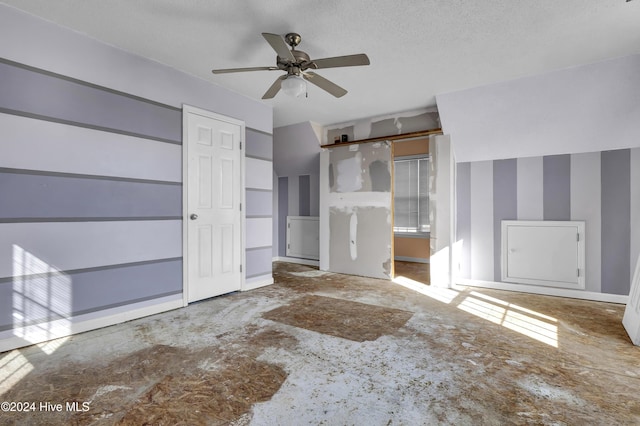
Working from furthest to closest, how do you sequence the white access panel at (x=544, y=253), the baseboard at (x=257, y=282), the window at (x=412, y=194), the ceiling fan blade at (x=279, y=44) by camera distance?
the window at (x=412, y=194) < the baseboard at (x=257, y=282) < the white access panel at (x=544, y=253) < the ceiling fan blade at (x=279, y=44)

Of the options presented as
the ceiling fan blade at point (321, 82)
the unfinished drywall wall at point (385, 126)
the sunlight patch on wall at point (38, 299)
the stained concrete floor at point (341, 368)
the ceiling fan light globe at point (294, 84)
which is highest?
the unfinished drywall wall at point (385, 126)

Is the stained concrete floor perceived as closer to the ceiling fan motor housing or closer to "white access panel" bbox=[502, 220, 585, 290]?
"white access panel" bbox=[502, 220, 585, 290]

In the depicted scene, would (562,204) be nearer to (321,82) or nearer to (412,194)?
(412,194)

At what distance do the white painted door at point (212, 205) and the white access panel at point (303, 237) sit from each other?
7.61 feet

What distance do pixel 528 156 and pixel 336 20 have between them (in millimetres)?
3148

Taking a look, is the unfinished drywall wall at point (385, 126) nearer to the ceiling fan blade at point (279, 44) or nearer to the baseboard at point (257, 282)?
the baseboard at point (257, 282)

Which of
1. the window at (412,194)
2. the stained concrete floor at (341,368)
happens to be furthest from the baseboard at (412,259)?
the stained concrete floor at (341,368)

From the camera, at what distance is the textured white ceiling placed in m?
2.32

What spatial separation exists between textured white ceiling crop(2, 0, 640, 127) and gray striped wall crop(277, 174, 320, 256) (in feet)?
9.49

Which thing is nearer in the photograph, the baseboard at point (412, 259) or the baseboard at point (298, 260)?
the baseboard at point (298, 260)

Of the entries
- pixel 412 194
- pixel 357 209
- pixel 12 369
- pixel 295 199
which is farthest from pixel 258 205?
pixel 412 194

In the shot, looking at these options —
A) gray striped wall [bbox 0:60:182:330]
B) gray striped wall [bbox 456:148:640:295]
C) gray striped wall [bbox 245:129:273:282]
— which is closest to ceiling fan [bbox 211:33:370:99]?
gray striped wall [bbox 0:60:182:330]

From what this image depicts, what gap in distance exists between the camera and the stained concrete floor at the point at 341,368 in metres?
1.68

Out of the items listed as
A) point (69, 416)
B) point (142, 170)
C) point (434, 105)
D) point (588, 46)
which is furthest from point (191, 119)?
point (588, 46)
